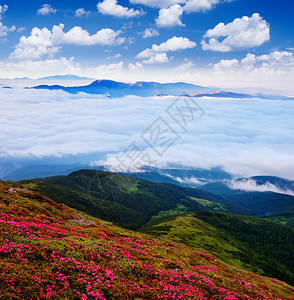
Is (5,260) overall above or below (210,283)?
above

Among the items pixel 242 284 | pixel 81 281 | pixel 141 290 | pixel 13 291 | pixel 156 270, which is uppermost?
pixel 13 291

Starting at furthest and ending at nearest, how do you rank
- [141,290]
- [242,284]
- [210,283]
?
[242,284] → [210,283] → [141,290]

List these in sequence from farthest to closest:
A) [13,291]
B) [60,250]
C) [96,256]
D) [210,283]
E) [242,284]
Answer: [242,284] < [210,283] < [96,256] < [60,250] < [13,291]

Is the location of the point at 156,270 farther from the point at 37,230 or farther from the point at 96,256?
the point at 37,230

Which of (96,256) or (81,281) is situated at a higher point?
(81,281)

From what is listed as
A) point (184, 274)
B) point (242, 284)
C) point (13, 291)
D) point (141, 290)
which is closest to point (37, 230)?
point (13, 291)

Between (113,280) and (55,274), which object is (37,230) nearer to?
(55,274)

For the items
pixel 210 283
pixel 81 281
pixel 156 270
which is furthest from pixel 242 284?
pixel 81 281

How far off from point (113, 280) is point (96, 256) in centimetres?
539

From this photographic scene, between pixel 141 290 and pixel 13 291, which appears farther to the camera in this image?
pixel 141 290

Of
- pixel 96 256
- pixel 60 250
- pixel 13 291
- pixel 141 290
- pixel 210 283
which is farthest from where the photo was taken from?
pixel 210 283

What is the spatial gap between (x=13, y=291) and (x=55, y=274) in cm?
393

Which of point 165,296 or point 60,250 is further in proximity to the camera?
point 60,250

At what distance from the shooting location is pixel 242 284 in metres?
33.8
